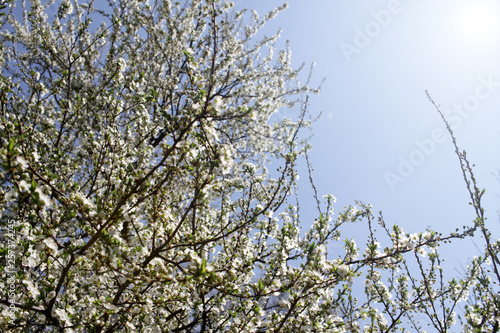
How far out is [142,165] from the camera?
332 centimetres

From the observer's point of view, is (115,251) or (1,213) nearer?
(115,251)

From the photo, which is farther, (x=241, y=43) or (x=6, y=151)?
(x=241, y=43)

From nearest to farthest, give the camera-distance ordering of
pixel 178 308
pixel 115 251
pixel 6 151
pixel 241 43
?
pixel 6 151
pixel 115 251
pixel 178 308
pixel 241 43

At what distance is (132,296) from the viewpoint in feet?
10.9

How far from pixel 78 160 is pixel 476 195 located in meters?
6.11

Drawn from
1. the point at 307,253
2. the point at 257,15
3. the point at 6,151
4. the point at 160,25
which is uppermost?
the point at 257,15

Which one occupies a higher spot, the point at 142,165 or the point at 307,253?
the point at 142,165

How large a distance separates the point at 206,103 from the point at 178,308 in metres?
3.42

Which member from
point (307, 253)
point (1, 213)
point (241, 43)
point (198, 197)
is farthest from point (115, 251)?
point (241, 43)

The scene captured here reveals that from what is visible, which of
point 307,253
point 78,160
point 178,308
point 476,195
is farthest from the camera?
point 78,160

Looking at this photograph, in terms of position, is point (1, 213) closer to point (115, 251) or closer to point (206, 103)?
point (115, 251)

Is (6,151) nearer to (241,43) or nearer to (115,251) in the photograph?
(115,251)

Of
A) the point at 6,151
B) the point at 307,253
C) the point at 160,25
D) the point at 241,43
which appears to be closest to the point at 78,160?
the point at 6,151

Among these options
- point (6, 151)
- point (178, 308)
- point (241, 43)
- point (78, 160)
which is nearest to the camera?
point (6, 151)
